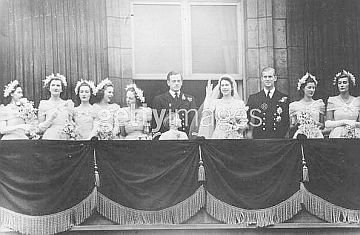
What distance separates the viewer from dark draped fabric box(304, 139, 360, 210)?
906 cm

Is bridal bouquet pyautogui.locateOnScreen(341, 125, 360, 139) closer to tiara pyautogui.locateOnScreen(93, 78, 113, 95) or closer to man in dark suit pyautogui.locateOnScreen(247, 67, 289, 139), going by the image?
man in dark suit pyautogui.locateOnScreen(247, 67, 289, 139)

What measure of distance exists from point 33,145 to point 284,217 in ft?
9.24

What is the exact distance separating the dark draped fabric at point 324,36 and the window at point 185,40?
2.56 feet

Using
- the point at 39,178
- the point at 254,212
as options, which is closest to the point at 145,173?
the point at 39,178

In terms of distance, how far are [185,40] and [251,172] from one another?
10.2 feet

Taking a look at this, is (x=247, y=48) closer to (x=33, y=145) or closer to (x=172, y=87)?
(x=172, y=87)

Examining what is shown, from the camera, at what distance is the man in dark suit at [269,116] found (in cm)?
998

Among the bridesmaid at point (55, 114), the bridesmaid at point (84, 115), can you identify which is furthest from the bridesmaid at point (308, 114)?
the bridesmaid at point (55, 114)

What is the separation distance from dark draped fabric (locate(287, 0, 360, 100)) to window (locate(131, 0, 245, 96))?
781mm

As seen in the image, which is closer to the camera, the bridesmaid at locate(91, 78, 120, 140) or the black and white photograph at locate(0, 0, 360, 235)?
the black and white photograph at locate(0, 0, 360, 235)

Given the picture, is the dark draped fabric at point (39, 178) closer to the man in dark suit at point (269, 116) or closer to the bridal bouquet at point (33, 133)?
the bridal bouquet at point (33, 133)

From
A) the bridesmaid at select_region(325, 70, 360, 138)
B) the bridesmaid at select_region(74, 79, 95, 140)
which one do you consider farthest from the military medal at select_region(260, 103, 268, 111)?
the bridesmaid at select_region(74, 79, 95, 140)

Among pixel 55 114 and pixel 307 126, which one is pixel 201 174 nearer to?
pixel 307 126

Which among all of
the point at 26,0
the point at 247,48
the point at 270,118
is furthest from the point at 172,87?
the point at 26,0
